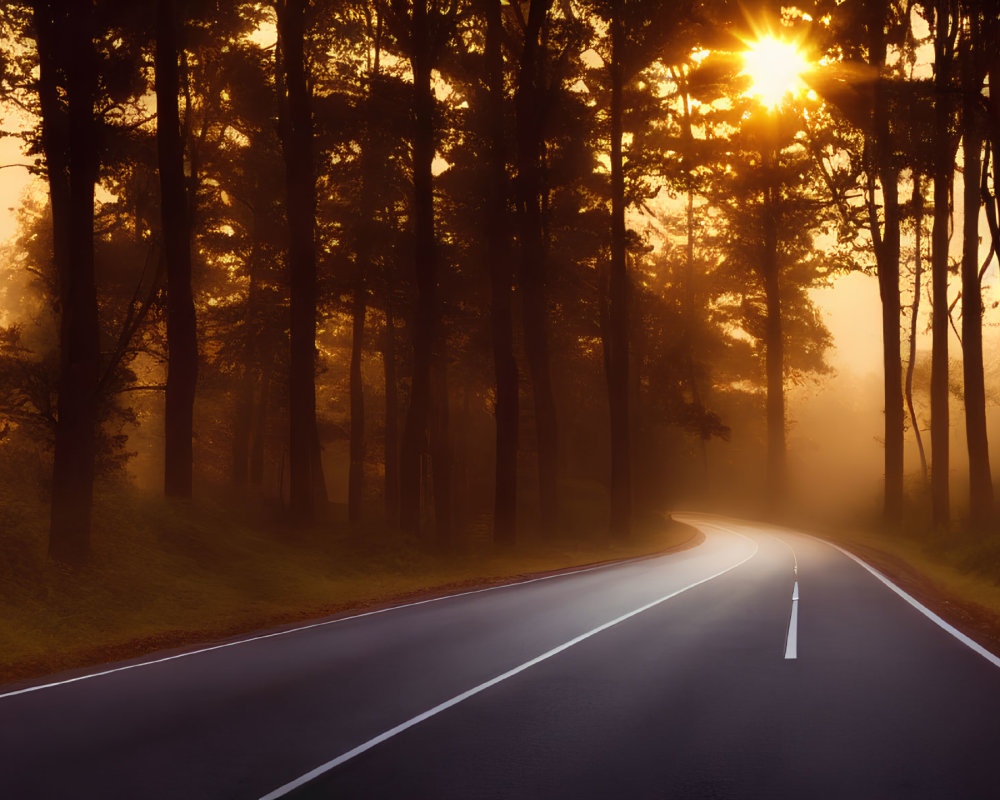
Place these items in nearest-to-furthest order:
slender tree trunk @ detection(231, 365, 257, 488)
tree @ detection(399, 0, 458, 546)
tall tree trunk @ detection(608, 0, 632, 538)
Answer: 1. tree @ detection(399, 0, 458, 546)
2. tall tree trunk @ detection(608, 0, 632, 538)
3. slender tree trunk @ detection(231, 365, 257, 488)

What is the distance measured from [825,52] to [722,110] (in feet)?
38.0

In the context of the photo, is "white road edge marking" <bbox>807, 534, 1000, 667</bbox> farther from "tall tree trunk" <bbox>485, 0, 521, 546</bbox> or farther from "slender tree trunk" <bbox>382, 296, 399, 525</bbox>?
"slender tree trunk" <bbox>382, 296, 399, 525</bbox>

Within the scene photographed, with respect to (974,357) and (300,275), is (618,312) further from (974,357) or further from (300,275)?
(300,275)

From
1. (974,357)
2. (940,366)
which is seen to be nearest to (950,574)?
(974,357)

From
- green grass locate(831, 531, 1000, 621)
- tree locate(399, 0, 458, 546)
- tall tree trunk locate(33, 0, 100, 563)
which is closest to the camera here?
tall tree trunk locate(33, 0, 100, 563)

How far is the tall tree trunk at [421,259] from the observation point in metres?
28.9

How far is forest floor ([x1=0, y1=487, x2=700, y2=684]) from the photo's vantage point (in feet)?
49.0

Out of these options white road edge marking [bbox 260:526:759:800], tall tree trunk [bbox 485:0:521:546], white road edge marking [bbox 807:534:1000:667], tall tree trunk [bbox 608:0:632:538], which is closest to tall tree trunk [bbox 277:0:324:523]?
tall tree trunk [bbox 485:0:521:546]

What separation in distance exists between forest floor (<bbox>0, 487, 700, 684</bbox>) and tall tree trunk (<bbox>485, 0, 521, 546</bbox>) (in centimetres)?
164

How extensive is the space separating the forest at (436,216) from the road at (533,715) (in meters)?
8.44

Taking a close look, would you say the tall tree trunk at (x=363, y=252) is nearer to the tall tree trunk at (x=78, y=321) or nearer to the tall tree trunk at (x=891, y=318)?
the tall tree trunk at (x=78, y=321)

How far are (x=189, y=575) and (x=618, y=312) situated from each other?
67.7ft

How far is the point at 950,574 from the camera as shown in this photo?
24719 millimetres

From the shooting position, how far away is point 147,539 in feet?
70.1
